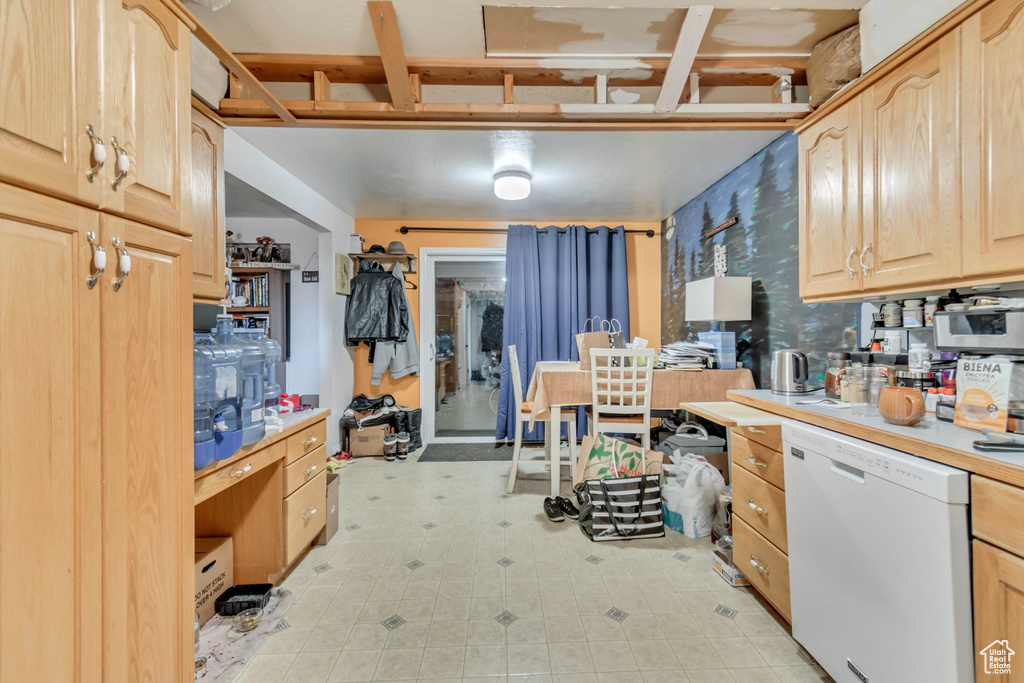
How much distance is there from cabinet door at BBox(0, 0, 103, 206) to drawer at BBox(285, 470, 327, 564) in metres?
1.44

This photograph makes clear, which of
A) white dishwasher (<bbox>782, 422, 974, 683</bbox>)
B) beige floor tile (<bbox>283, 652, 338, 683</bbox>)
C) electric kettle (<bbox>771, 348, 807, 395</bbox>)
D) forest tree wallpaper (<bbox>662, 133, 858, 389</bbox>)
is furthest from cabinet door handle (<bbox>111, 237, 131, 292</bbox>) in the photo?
forest tree wallpaper (<bbox>662, 133, 858, 389</bbox>)

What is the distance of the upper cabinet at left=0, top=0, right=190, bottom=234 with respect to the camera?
0.71 metres

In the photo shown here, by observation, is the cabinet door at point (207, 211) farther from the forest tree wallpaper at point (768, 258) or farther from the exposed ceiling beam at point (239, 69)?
the forest tree wallpaper at point (768, 258)

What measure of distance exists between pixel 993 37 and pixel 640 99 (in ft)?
4.11

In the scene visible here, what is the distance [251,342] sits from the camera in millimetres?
1757

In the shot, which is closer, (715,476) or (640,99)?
(640,99)

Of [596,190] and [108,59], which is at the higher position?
[596,190]

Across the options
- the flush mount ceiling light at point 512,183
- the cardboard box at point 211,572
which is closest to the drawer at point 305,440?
the cardboard box at point 211,572

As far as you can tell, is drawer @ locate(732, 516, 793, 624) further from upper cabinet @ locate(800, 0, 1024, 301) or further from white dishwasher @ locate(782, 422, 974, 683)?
upper cabinet @ locate(800, 0, 1024, 301)

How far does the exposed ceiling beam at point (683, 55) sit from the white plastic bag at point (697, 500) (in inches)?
74.3

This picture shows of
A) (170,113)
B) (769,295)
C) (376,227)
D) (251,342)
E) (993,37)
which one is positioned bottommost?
(251,342)

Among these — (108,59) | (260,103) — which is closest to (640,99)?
(260,103)

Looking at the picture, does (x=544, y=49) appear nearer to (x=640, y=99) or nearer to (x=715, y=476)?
(x=640, y=99)

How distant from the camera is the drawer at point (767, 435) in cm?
150
